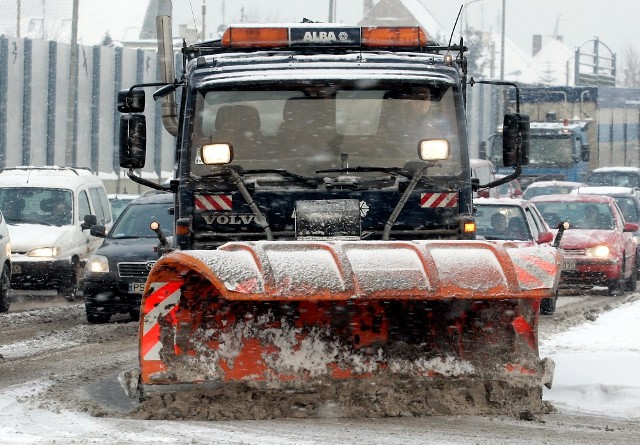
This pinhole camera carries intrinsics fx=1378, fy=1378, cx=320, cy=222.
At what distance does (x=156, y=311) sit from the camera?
7.98 meters

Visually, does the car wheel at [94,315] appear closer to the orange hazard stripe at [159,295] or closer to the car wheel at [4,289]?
the car wheel at [4,289]

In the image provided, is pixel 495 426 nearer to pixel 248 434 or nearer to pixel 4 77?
pixel 248 434

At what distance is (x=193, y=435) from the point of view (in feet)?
24.1

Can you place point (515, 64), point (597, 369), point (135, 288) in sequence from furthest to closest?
point (515, 64), point (135, 288), point (597, 369)

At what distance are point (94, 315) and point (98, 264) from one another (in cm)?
56

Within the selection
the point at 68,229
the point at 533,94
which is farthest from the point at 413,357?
the point at 533,94

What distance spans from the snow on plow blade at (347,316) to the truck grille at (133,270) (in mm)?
6918

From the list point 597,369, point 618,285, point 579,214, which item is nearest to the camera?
point 597,369

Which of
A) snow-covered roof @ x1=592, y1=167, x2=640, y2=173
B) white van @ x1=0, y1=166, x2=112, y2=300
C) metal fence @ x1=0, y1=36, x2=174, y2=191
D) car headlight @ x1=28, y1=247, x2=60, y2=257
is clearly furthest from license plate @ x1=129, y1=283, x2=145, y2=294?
snow-covered roof @ x1=592, y1=167, x2=640, y2=173

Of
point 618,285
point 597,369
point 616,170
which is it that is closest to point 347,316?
point 597,369

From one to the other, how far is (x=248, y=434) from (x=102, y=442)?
2.68ft

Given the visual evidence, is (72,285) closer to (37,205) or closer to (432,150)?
(37,205)

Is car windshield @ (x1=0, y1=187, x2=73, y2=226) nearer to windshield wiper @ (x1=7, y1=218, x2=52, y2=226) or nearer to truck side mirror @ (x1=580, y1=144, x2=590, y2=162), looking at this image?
windshield wiper @ (x1=7, y1=218, x2=52, y2=226)

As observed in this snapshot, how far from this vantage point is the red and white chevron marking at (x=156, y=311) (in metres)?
7.94
